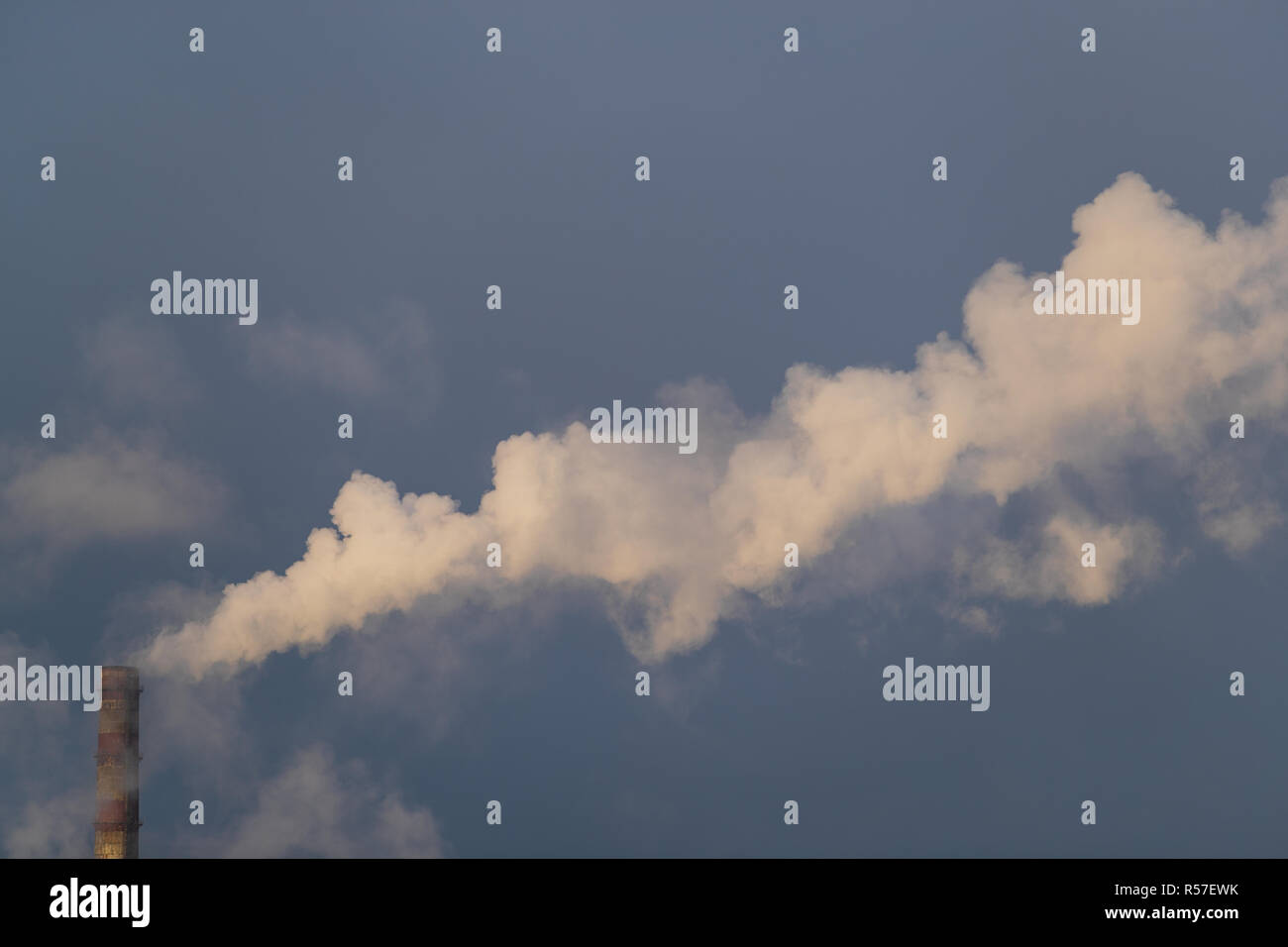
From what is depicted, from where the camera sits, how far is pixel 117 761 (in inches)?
1996

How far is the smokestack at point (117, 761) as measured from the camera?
166 ft

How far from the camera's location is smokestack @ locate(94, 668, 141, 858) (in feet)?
166
